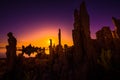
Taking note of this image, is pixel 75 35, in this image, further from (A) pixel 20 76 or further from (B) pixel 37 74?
(A) pixel 20 76

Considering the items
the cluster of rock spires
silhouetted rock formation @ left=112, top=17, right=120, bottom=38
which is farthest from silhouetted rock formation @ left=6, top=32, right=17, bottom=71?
silhouetted rock formation @ left=112, top=17, right=120, bottom=38

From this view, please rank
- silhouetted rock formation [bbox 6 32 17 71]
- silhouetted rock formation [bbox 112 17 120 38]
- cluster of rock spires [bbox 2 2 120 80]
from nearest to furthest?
cluster of rock spires [bbox 2 2 120 80]
silhouetted rock formation [bbox 6 32 17 71]
silhouetted rock formation [bbox 112 17 120 38]

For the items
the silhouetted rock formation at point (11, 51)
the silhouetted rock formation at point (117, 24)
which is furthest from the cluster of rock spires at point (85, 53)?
the silhouetted rock formation at point (117, 24)

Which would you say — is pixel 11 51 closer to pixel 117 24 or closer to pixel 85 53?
pixel 85 53

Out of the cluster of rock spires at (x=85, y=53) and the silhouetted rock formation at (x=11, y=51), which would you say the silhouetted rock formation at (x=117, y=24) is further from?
the silhouetted rock formation at (x=11, y=51)

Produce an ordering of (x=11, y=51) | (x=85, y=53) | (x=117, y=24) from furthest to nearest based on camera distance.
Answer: (x=117, y=24), (x=11, y=51), (x=85, y=53)

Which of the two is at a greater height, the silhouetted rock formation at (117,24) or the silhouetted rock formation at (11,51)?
the silhouetted rock formation at (117,24)

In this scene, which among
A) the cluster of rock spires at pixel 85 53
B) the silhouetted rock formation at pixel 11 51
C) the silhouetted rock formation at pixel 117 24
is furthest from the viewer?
the silhouetted rock formation at pixel 117 24

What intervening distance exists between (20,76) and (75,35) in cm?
1704

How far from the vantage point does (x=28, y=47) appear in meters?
57.7

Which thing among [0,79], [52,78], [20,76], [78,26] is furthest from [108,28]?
[0,79]

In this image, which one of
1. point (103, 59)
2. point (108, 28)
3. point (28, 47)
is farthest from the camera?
point (28, 47)

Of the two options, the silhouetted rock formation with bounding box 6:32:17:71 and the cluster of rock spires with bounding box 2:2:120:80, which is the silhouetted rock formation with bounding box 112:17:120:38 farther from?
the silhouetted rock formation with bounding box 6:32:17:71

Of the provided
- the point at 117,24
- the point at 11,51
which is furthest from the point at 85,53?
the point at 117,24
